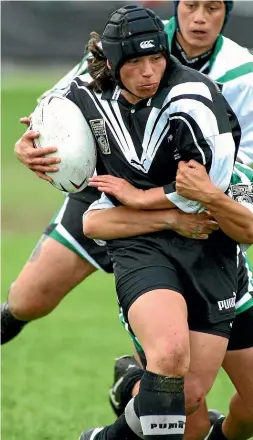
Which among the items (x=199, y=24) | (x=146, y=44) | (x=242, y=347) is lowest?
(x=242, y=347)

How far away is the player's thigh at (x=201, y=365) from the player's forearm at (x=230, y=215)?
0.46m

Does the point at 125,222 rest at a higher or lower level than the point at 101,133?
lower

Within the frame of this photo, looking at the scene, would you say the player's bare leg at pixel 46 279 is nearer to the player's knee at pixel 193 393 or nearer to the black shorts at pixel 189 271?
the black shorts at pixel 189 271

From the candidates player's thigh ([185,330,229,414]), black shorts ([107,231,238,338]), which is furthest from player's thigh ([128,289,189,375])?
player's thigh ([185,330,229,414])

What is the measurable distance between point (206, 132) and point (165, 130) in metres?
0.22

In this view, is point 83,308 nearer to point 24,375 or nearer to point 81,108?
point 24,375

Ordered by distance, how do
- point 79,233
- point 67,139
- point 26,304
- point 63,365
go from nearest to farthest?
point 67,139 < point 79,233 < point 26,304 < point 63,365

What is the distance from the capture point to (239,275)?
5.64 meters

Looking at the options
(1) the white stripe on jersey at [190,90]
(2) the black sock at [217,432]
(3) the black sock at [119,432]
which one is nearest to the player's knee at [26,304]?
(2) the black sock at [217,432]

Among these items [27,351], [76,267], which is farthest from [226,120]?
[27,351]

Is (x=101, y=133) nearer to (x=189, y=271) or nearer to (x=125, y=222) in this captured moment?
(x=125, y=222)

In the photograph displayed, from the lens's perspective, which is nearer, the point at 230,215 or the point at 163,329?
the point at 163,329

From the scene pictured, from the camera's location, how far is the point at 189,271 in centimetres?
→ 521

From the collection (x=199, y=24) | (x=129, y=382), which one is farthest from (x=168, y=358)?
(x=199, y=24)
